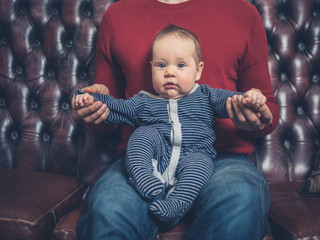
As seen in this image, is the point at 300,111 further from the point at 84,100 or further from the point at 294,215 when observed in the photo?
the point at 84,100

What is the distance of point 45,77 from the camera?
1347 millimetres

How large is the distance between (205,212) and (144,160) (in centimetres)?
21

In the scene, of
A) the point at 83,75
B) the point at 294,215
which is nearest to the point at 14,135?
the point at 83,75

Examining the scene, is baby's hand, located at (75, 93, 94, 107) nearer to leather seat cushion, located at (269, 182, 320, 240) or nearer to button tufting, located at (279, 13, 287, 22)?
leather seat cushion, located at (269, 182, 320, 240)

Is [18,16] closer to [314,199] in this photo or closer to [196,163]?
[196,163]

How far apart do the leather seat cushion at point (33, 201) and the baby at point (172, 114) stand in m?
0.28

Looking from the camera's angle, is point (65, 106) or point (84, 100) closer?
point (84, 100)

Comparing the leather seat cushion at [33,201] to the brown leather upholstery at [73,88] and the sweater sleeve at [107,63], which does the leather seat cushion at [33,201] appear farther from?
the sweater sleeve at [107,63]

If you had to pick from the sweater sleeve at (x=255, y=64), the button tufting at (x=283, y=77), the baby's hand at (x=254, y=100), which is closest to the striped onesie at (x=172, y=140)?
the baby's hand at (x=254, y=100)

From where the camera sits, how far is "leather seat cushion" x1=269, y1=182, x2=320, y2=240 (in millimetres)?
766

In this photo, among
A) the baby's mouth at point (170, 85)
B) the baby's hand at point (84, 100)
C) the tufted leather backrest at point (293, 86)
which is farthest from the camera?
the tufted leather backrest at point (293, 86)

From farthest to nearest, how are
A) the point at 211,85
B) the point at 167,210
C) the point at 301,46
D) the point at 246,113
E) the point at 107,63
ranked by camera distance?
the point at 301,46 < the point at 107,63 < the point at 211,85 < the point at 246,113 < the point at 167,210

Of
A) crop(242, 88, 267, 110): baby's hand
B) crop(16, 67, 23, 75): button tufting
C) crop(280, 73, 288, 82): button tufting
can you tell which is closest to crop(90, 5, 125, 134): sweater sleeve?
crop(16, 67, 23, 75): button tufting

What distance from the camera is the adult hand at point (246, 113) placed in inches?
32.8
